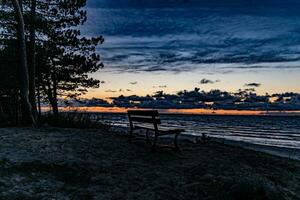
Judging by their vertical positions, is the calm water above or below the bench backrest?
below

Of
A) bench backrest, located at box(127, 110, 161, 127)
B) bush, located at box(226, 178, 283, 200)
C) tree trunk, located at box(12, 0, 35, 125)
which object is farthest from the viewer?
tree trunk, located at box(12, 0, 35, 125)

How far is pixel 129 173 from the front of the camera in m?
10.8

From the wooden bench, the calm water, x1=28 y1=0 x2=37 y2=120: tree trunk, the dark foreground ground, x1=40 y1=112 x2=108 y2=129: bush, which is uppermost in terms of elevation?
x1=28 y1=0 x2=37 y2=120: tree trunk

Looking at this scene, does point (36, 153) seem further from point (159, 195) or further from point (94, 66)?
point (94, 66)

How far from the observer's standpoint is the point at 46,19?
2419 centimetres

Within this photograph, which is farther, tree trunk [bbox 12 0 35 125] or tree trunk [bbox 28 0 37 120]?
tree trunk [bbox 28 0 37 120]

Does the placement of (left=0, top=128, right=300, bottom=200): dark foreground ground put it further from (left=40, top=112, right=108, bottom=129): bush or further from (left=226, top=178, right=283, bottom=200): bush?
(left=40, top=112, right=108, bottom=129): bush

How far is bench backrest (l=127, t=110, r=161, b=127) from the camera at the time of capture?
13953 mm

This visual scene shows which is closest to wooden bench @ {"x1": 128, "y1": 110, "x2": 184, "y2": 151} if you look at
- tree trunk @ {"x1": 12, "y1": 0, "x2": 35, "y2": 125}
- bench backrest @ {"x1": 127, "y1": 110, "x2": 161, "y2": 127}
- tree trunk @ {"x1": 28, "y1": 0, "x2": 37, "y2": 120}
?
bench backrest @ {"x1": 127, "y1": 110, "x2": 161, "y2": 127}

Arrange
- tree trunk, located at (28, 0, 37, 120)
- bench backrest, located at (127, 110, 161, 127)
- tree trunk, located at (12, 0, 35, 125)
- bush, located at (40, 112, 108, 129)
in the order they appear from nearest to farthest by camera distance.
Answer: bench backrest, located at (127, 110, 161, 127), tree trunk, located at (12, 0, 35, 125), tree trunk, located at (28, 0, 37, 120), bush, located at (40, 112, 108, 129)

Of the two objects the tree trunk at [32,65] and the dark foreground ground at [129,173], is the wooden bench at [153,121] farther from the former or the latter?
the tree trunk at [32,65]

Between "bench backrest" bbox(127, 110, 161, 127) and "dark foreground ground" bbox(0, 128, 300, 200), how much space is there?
102 cm

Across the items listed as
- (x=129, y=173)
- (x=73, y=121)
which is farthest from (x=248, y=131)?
(x=129, y=173)

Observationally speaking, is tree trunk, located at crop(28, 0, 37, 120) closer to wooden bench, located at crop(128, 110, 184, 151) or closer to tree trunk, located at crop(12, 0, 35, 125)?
tree trunk, located at crop(12, 0, 35, 125)
